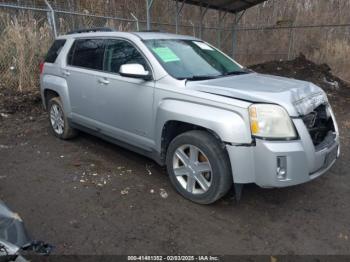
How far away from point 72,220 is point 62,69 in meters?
2.88

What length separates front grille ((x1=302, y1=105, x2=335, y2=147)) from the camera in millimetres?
3682

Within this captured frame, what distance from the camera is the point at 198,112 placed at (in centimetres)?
367

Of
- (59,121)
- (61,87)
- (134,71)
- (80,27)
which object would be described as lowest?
(59,121)

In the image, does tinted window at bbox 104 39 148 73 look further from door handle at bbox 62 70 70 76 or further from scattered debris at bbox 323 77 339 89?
scattered debris at bbox 323 77 339 89

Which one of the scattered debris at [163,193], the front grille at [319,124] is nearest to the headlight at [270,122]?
the front grille at [319,124]

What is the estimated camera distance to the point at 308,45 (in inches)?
705

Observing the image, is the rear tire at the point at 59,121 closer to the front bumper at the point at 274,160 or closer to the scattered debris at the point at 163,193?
the scattered debris at the point at 163,193

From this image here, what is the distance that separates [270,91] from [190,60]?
1226mm

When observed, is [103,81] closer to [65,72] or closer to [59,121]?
[65,72]

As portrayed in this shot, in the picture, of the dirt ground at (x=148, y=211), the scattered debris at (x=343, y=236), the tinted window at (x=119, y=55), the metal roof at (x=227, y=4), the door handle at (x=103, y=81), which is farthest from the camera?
the metal roof at (x=227, y=4)

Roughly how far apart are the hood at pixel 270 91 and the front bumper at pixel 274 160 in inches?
9.4

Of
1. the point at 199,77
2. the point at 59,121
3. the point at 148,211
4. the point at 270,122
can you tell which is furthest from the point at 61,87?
the point at 270,122

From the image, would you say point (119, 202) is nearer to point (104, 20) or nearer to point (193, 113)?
point (193, 113)

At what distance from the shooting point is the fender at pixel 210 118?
11.0 feet
